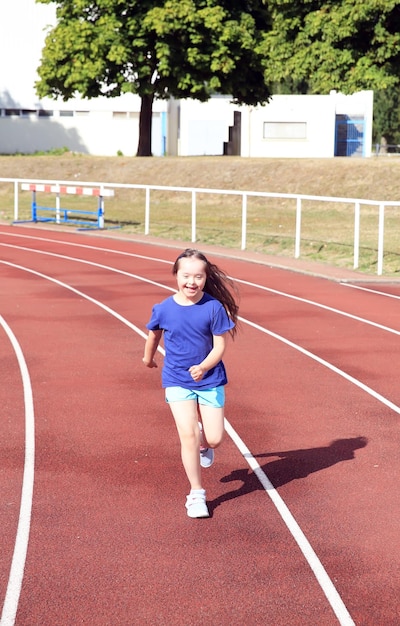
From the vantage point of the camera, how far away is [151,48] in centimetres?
4353

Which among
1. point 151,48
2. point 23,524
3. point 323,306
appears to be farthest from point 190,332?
point 151,48

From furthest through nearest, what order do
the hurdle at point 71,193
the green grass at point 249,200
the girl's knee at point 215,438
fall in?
the hurdle at point 71,193
the green grass at point 249,200
the girl's knee at point 215,438

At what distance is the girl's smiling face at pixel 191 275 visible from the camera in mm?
6312

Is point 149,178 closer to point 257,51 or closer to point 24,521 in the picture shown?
point 257,51

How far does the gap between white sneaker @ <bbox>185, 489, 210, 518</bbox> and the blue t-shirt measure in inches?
26.4

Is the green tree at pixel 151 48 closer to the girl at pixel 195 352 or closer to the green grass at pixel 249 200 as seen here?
the green grass at pixel 249 200

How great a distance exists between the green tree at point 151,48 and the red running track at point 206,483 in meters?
29.2

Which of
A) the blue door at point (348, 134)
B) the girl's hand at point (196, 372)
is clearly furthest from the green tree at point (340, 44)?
the girl's hand at point (196, 372)

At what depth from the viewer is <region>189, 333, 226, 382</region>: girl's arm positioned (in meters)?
6.36

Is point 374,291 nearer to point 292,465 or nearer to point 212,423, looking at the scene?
point 292,465

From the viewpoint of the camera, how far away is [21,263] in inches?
851

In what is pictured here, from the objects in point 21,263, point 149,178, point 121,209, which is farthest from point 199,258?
point 149,178

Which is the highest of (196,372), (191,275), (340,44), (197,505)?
(340,44)

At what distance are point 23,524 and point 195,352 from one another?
1.45 m
